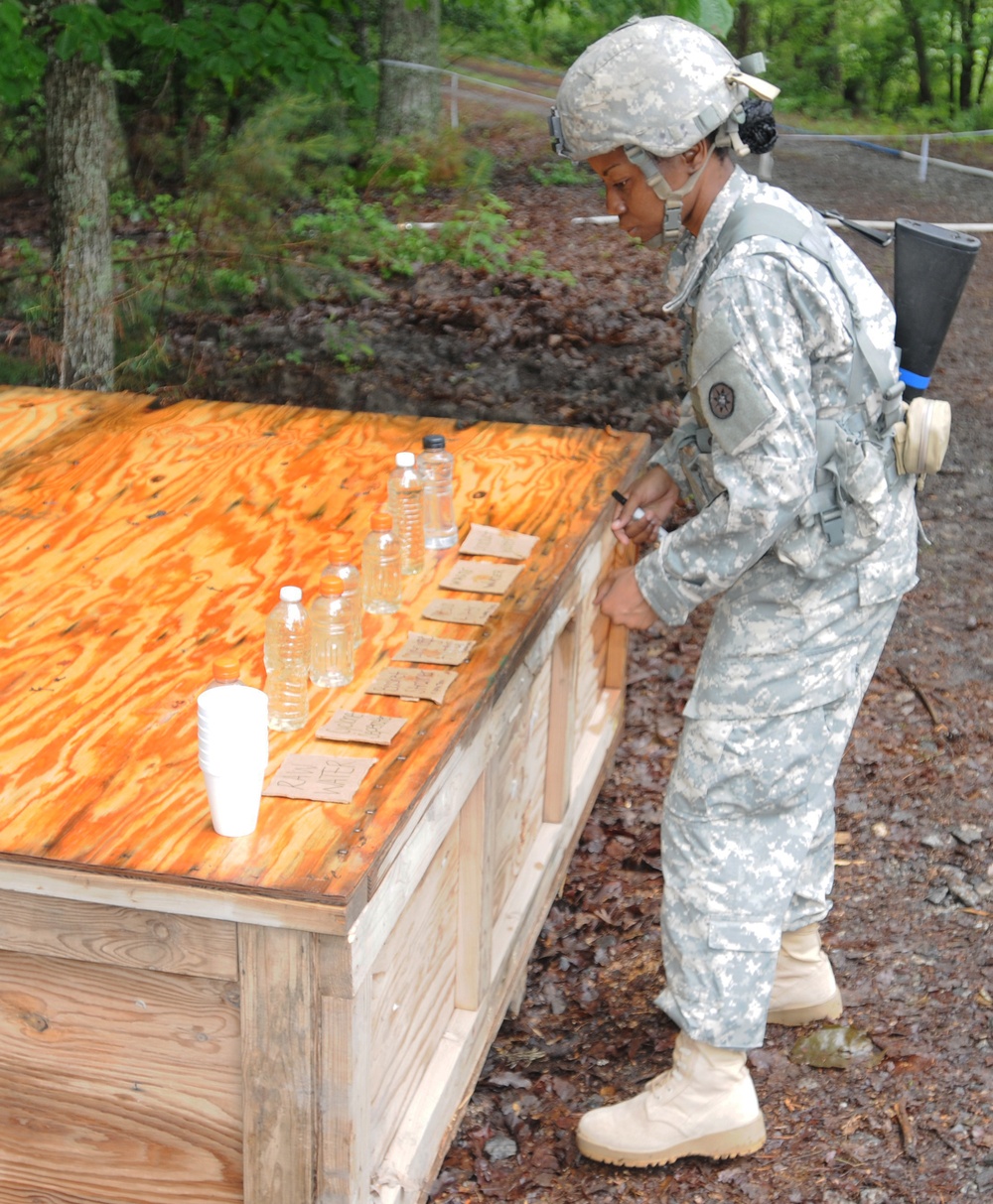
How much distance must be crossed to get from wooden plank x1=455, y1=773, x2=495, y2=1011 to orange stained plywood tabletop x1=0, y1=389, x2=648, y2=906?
0.28 m

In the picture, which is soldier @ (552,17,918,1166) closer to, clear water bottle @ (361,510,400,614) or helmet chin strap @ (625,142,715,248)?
helmet chin strap @ (625,142,715,248)

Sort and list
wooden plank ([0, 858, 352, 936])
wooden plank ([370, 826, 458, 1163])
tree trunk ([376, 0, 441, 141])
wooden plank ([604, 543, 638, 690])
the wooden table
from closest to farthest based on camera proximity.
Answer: wooden plank ([0, 858, 352, 936]), the wooden table, wooden plank ([370, 826, 458, 1163]), wooden plank ([604, 543, 638, 690]), tree trunk ([376, 0, 441, 141])

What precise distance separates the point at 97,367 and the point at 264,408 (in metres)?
2.29

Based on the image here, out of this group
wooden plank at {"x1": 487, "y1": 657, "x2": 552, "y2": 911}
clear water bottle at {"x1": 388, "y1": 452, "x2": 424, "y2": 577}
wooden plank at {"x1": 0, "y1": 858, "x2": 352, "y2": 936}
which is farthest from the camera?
clear water bottle at {"x1": 388, "y1": 452, "x2": 424, "y2": 577}

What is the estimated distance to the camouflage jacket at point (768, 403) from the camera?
2.50 metres

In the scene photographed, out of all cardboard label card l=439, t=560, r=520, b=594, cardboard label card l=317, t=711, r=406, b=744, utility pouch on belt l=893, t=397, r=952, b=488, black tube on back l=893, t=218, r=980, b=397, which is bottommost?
cardboard label card l=439, t=560, r=520, b=594

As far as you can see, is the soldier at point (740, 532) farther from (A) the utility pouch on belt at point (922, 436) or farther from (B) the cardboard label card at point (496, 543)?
(B) the cardboard label card at point (496, 543)

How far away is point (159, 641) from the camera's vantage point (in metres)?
2.91

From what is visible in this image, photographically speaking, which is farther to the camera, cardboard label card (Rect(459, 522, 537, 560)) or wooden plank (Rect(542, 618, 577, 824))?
wooden plank (Rect(542, 618, 577, 824))

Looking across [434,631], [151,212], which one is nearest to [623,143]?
[434,631]

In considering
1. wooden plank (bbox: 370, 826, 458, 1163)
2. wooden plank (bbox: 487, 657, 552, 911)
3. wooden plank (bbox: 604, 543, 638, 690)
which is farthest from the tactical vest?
wooden plank (bbox: 604, 543, 638, 690)

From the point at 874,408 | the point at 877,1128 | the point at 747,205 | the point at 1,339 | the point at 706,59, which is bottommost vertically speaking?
the point at 877,1128

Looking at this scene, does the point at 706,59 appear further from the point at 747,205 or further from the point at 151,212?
the point at 151,212

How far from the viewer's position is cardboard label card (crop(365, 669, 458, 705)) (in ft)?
8.89
